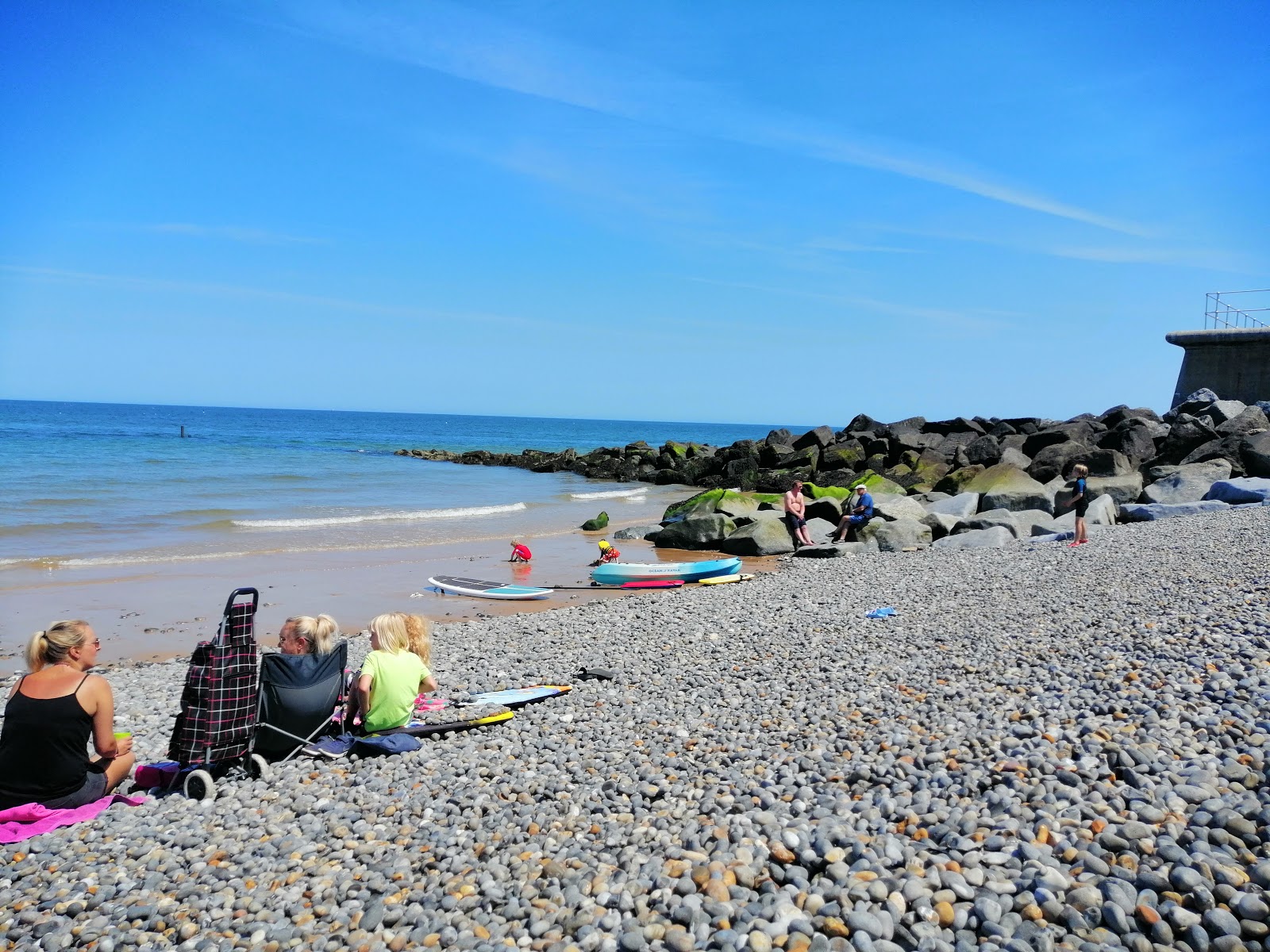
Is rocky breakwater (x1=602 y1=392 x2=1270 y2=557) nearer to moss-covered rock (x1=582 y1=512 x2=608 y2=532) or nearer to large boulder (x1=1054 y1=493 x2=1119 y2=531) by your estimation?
large boulder (x1=1054 y1=493 x2=1119 y2=531)

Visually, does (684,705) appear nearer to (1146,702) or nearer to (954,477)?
(1146,702)

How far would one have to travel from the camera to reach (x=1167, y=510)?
1806cm

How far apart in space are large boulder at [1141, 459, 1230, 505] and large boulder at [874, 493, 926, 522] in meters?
4.79

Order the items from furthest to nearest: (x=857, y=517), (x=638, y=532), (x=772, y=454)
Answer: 1. (x=772, y=454)
2. (x=638, y=532)
3. (x=857, y=517)

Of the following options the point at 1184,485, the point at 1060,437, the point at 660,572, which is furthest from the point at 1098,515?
the point at 1060,437

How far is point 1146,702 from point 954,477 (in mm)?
21752

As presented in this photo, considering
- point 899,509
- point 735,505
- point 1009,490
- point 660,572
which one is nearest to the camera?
point 660,572

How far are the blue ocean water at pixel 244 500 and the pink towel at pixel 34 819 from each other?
14283mm

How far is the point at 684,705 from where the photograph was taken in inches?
293

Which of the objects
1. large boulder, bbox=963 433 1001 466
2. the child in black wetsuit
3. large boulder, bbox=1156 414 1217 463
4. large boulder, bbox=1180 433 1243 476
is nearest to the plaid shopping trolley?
the child in black wetsuit

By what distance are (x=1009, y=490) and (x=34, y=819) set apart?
814 inches

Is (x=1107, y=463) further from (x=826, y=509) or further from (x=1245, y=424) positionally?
(x=826, y=509)

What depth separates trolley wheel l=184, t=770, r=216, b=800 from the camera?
5.94 metres

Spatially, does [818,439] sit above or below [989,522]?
above
